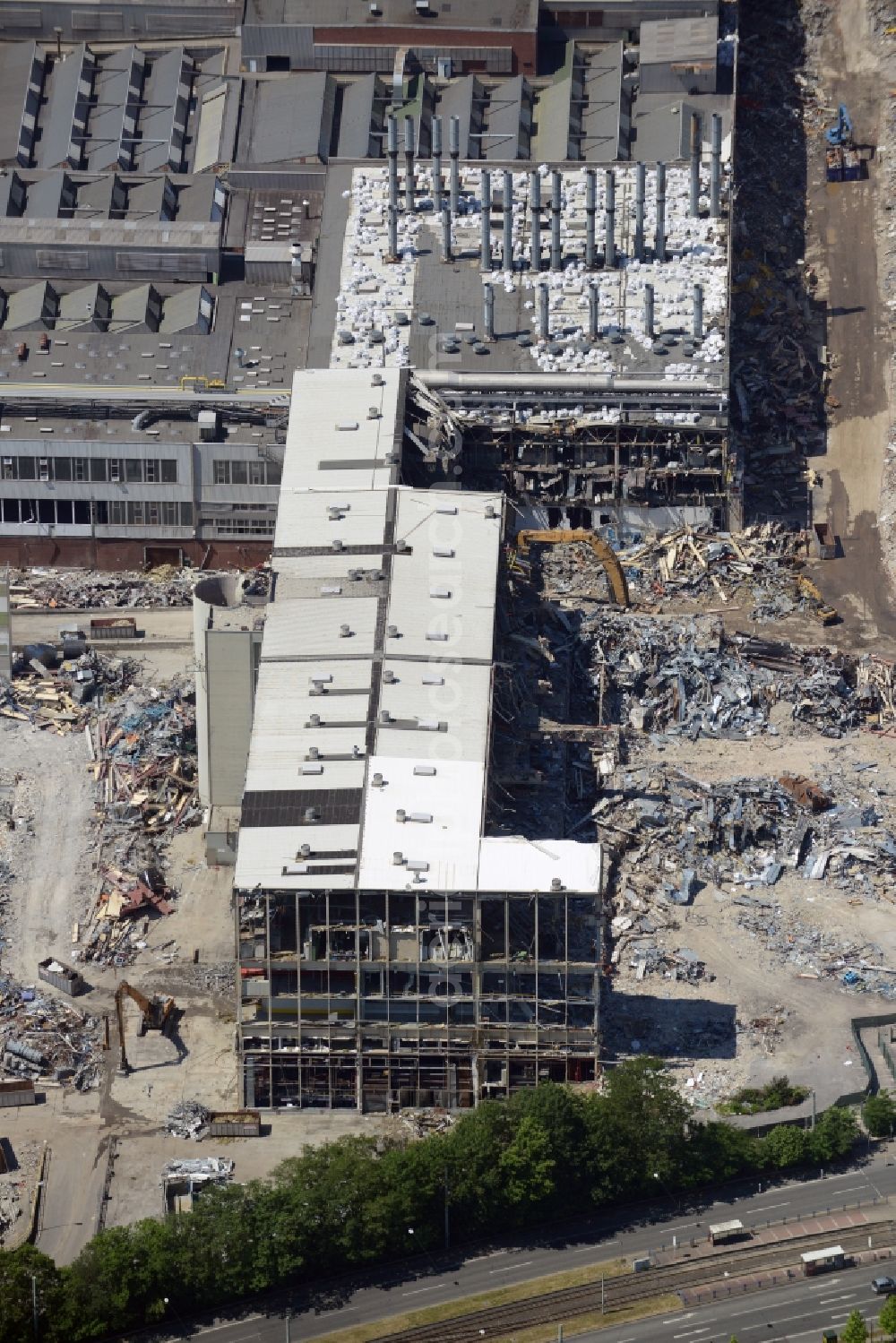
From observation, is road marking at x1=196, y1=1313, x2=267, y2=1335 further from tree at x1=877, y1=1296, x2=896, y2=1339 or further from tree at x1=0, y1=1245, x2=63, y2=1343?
tree at x1=877, y1=1296, x2=896, y2=1339

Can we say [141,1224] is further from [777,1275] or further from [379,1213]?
[777,1275]

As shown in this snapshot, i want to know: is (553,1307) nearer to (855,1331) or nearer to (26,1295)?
(855,1331)

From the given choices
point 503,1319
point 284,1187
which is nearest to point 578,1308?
point 503,1319

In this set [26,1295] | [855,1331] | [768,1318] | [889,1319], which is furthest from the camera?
[768,1318]

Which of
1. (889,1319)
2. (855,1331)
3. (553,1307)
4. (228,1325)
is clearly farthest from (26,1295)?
(889,1319)

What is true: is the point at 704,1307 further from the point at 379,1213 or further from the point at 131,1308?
the point at 131,1308
